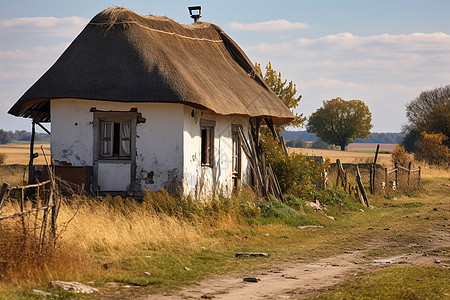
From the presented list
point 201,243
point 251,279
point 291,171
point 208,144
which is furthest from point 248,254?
point 291,171

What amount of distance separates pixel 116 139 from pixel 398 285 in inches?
346

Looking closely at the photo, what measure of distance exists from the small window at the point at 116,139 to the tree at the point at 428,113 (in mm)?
38346

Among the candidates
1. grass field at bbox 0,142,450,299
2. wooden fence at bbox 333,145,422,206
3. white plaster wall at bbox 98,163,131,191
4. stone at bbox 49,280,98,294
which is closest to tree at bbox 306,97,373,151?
wooden fence at bbox 333,145,422,206

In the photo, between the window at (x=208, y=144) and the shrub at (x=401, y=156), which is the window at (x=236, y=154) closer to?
the window at (x=208, y=144)

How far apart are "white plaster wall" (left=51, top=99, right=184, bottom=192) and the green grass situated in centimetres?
661

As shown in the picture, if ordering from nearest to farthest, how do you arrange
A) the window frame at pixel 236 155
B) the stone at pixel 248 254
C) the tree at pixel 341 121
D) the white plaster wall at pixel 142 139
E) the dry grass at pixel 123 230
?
the dry grass at pixel 123 230 → the stone at pixel 248 254 → the white plaster wall at pixel 142 139 → the window frame at pixel 236 155 → the tree at pixel 341 121

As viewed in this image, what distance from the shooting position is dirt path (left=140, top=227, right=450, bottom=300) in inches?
302

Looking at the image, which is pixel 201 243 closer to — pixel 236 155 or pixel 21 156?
pixel 236 155

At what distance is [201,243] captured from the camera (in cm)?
1144

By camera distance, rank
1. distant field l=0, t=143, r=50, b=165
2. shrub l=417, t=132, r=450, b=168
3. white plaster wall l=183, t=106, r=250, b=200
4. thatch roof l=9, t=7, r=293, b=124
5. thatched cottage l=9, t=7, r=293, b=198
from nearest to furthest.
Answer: thatch roof l=9, t=7, r=293, b=124
thatched cottage l=9, t=7, r=293, b=198
white plaster wall l=183, t=106, r=250, b=200
shrub l=417, t=132, r=450, b=168
distant field l=0, t=143, r=50, b=165

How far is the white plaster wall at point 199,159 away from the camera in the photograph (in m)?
14.9

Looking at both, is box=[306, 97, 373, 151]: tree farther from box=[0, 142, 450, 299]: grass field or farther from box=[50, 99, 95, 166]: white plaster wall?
box=[50, 99, 95, 166]: white plaster wall

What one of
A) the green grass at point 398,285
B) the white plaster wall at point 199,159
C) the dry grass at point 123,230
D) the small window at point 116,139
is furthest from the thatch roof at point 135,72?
the green grass at point 398,285

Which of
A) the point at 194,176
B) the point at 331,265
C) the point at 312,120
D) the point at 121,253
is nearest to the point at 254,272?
the point at 331,265
